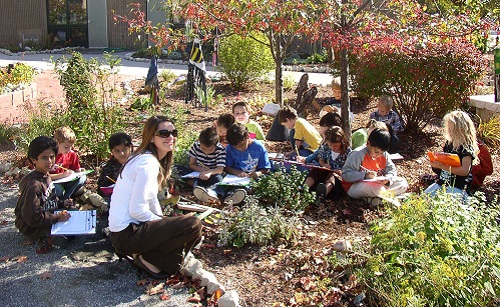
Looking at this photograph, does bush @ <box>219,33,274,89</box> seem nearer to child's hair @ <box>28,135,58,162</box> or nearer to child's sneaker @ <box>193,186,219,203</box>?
child's sneaker @ <box>193,186,219,203</box>

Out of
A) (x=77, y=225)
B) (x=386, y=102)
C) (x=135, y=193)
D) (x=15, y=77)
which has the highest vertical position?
(x=15, y=77)

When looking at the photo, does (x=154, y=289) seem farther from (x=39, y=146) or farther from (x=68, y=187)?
(x=68, y=187)

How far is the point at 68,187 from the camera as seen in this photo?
6.32 meters

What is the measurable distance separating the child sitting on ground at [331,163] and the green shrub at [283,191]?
272 millimetres

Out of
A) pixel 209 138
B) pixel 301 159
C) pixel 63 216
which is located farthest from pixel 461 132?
pixel 63 216

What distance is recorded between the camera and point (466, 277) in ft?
12.4

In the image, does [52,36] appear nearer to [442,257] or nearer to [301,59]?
[301,59]

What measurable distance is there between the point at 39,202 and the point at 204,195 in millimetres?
1599

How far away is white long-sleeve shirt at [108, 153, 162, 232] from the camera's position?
452 centimetres

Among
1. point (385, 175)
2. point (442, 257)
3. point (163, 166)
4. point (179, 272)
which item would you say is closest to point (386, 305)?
point (442, 257)

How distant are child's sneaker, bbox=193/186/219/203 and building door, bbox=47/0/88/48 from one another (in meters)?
22.2

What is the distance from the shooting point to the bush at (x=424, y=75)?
8508mm

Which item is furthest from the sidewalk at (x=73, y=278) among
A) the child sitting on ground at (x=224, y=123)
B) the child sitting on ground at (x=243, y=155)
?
the child sitting on ground at (x=224, y=123)

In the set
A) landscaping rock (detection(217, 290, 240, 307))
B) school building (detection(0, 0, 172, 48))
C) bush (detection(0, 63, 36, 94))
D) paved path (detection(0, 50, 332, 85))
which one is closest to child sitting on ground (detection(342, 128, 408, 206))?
landscaping rock (detection(217, 290, 240, 307))
